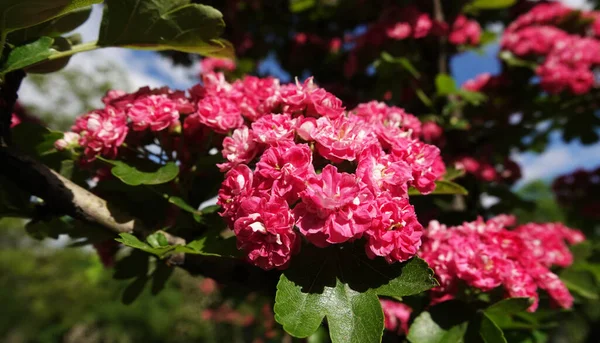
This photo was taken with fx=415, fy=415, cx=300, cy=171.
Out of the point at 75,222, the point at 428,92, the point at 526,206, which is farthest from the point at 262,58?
the point at 75,222

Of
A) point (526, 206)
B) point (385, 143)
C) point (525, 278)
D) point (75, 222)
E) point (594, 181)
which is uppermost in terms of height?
point (385, 143)

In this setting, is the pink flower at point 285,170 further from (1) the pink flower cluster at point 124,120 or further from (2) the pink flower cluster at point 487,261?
(2) the pink flower cluster at point 487,261

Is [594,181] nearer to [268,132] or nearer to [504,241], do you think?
[504,241]

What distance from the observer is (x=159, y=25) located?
1.23 m

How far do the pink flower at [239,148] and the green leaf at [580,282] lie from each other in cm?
169

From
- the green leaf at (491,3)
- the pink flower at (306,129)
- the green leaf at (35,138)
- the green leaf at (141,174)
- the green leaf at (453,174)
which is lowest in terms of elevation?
the green leaf at (35,138)

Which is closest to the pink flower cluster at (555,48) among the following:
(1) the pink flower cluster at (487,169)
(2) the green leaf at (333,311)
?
(1) the pink flower cluster at (487,169)

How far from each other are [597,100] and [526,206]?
0.82 m

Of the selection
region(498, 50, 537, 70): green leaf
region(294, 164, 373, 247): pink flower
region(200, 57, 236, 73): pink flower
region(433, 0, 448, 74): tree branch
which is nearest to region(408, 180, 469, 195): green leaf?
region(294, 164, 373, 247): pink flower

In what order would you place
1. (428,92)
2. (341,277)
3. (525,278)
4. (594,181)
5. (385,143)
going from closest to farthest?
(341,277) → (385,143) → (525,278) → (428,92) → (594,181)

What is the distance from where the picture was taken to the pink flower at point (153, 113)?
1.20 meters

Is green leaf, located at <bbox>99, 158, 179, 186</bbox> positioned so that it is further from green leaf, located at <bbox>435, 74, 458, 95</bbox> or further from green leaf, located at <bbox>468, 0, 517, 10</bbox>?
green leaf, located at <bbox>468, 0, 517, 10</bbox>

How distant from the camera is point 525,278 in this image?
4.12ft

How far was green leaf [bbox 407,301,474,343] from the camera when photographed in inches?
46.1
